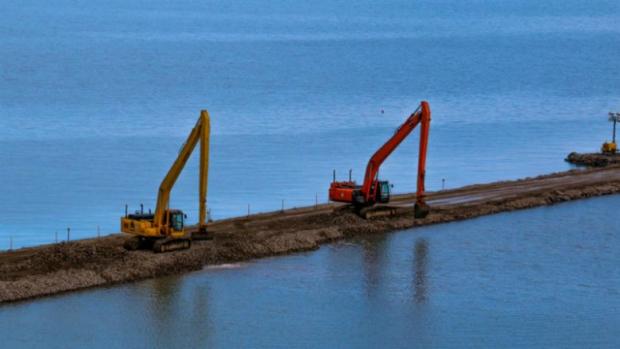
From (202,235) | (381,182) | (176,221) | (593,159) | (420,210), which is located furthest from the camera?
(593,159)

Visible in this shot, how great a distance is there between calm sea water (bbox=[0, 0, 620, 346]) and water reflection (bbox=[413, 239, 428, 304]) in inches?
14.4

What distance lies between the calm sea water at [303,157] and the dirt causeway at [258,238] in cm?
99

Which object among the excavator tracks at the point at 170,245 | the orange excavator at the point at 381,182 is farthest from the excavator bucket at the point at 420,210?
the excavator tracks at the point at 170,245

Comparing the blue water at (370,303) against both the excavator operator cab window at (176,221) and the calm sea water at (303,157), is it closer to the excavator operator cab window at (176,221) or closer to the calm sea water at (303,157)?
the calm sea water at (303,157)

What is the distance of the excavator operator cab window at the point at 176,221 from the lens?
5916 cm

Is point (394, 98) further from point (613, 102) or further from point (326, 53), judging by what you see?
point (326, 53)

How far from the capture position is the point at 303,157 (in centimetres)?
9462

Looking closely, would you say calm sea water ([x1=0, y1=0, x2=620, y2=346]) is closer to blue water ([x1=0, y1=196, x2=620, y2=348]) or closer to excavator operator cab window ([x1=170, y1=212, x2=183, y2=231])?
blue water ([x1=0, y1=196, x2=620, y2=348])

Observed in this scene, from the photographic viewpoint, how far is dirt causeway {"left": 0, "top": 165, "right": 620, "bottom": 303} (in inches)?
2135

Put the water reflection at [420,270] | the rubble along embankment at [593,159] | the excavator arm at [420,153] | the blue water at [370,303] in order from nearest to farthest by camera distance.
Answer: the blue water at [370,303], the water reflection at [420,270], the excavator arm at [420,153], the rubble along embankment at [593,159]

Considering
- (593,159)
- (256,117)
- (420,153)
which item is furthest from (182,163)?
(256,117)

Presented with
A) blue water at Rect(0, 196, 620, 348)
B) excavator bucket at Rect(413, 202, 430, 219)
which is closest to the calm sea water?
blue water at Rect(0, 196, 620, 348)

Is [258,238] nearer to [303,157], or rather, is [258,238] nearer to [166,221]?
[166,221]

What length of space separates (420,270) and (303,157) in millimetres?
33996
